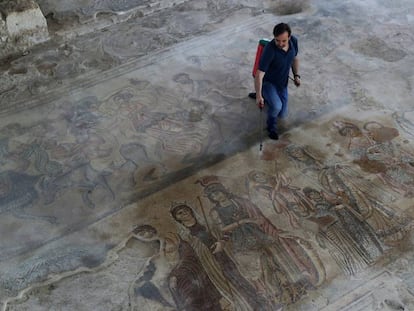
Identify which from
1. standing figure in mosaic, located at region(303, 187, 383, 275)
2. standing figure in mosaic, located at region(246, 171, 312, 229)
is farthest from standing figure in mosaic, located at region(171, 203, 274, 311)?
standing figure in mosaic, located at region(303, 187, 383, 275)

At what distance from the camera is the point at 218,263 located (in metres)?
4.54

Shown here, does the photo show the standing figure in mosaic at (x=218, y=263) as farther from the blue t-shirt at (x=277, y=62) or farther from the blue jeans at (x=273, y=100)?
the blue t-shirt at (x=277, y=62)

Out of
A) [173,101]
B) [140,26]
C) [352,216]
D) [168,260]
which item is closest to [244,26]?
[140,26]

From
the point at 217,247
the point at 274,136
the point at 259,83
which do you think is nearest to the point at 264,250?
the point at 217,247

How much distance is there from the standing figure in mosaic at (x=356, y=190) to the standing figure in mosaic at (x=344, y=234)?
0.09 metres

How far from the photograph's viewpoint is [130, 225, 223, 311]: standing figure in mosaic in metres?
4.25

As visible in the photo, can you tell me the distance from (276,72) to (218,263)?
7.50 feet

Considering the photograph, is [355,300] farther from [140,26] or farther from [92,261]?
[140,26]

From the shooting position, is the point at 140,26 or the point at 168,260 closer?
the point at 168,260

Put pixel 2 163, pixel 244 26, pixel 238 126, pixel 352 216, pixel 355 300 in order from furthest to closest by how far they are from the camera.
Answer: pixel 244 26 < pixel 238 126 < pixel 2 163 < pixel 352 216 < pixel 355 300

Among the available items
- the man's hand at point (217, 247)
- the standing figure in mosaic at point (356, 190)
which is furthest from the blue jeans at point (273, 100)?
the man's hand at point (217, 247)

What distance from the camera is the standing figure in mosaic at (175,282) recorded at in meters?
4.25

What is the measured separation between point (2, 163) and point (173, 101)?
2.19 m

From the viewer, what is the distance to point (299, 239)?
4.71 m
